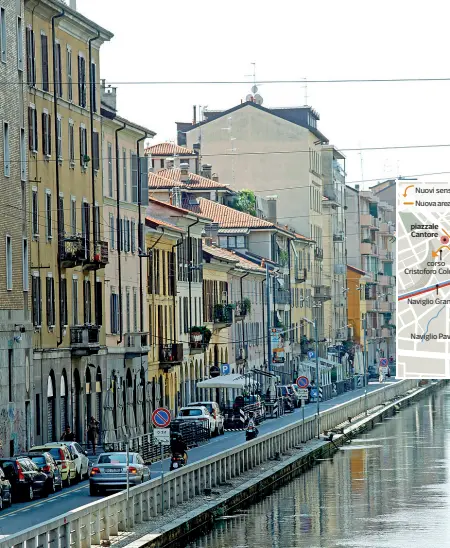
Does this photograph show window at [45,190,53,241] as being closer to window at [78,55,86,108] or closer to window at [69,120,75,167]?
window at [69,120,75,167]

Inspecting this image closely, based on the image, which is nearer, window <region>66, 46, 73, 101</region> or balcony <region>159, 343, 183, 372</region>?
window <region>66, 46, 73, 101</region>

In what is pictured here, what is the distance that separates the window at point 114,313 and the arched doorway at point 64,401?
34.0 ft

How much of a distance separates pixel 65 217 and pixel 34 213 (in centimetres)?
475

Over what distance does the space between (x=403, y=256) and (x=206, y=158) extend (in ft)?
416

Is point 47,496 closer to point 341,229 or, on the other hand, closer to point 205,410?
point 205,410

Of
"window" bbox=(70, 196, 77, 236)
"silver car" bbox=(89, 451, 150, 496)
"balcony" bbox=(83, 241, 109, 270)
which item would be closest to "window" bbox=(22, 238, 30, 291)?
"window" bbox=(70, 196, 77, 236)

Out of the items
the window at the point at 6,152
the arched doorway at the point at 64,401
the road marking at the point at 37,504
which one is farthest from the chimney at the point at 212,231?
the road marking at the point at 37,504

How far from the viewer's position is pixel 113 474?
43.8 metres

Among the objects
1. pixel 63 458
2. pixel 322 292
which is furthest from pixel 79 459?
pixel 322 292

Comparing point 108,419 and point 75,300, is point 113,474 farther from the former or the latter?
point 108,419

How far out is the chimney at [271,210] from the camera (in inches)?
5428

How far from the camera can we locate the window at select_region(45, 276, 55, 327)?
62.2 meters

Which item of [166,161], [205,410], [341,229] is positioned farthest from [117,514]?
[341,229]

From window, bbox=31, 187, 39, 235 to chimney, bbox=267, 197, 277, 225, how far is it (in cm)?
7693
